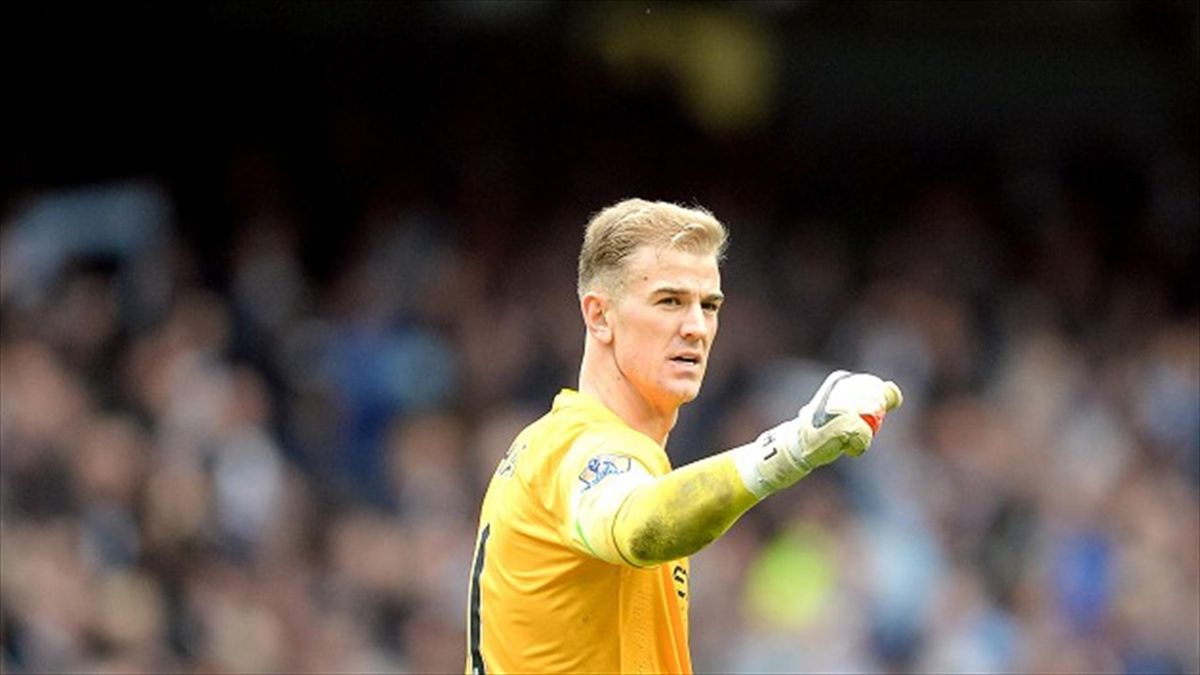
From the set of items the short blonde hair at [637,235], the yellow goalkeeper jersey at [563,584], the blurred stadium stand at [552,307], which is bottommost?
the yellow goalkeeper jersey at [563,584]

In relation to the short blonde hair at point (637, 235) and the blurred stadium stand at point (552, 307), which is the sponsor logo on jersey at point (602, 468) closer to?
the short blonde hair at point (637, 235)

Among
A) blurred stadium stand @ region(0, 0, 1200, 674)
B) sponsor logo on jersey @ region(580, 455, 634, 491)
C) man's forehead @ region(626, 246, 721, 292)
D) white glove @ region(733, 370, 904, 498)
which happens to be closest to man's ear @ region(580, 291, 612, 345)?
man's forehead @ region(626, 246, 721, 292)

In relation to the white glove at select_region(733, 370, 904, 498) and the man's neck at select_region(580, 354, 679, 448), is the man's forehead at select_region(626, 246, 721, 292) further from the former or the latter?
the white glove at select_region(733, 370, 904, 498)

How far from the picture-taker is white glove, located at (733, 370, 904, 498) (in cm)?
488

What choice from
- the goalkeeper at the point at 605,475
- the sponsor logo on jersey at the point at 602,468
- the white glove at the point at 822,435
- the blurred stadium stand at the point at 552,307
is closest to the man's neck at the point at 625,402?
the goalkeeper at the point at 605,475

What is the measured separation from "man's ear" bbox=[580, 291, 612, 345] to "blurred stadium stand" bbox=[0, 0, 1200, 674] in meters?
7.99

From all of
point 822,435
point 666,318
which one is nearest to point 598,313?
point 666,318

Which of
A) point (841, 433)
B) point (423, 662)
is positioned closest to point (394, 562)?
point (423, 662)

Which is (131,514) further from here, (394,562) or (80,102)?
(80,102)

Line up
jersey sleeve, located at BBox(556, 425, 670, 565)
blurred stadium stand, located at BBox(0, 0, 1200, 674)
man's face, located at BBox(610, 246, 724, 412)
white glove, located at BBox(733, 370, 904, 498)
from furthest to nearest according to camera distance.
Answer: blurred stadium stand, located at BBox(0, 0, 1200, 674), man's face, located at BBox(610, 246, 724, 412), jersey sleeve, located at BBox(556, 425, 670, 565), white glove, located at BBox(733, 370, 904, 498)

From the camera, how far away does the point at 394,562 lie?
1441cm

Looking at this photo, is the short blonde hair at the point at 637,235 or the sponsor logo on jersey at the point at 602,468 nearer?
the sponsor logo on jersey at the point at 602,468

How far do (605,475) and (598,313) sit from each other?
0.67 meters

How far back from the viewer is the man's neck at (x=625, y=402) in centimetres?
582
